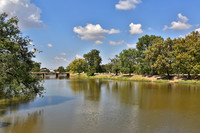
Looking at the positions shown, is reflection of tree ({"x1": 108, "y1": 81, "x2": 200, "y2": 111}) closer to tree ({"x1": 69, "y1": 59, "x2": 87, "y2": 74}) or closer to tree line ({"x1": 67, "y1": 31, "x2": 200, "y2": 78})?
tree line ({"x1": 67, "y1": 31, "x2": 200, "y2": 78})

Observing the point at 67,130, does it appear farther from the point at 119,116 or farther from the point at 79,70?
the point at 79,70

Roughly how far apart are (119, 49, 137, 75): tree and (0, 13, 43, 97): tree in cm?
7232

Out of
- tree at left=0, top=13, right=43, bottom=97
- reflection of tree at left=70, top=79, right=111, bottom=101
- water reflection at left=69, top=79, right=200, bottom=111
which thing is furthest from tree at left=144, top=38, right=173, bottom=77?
tree at left=0, top=13, right=43, bottom=97

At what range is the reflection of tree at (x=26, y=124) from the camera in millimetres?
13477

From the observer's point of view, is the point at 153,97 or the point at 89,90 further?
the point at 89,90

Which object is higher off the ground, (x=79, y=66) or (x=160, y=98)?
(x=79, y=66)

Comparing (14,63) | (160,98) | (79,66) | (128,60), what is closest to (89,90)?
(160,98)

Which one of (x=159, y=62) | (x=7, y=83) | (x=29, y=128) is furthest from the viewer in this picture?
(x=159, y=62)

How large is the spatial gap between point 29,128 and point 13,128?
1.31m

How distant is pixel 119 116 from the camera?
17.5 metres

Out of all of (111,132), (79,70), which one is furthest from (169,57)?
(79,70)

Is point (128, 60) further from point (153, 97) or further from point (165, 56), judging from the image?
point (153, 97)

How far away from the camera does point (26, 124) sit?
1495 centimetres

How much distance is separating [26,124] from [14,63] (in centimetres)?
722
